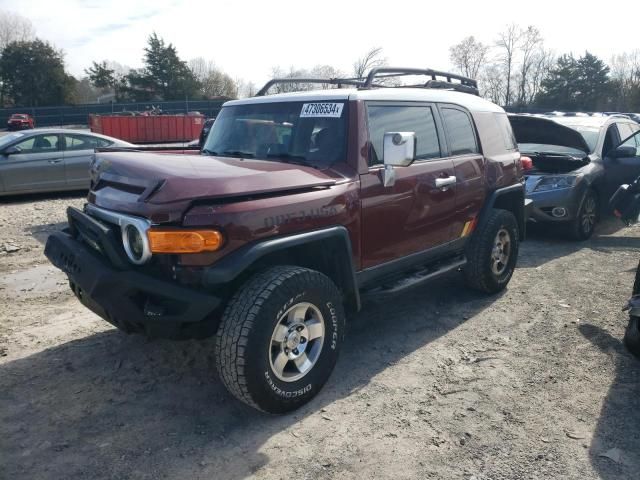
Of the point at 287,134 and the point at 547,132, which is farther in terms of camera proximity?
the point at 547,132

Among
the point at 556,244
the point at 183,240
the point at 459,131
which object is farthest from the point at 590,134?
the point at 183,240

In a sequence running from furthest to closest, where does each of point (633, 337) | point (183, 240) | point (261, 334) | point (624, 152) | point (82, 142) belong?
point (82, 142), point (624, 152), point (633, 337), point (261, 334), point (183, 240)

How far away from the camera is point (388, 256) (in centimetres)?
411

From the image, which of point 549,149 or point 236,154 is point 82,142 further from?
point 549,149

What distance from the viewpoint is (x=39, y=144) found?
10.1 metres

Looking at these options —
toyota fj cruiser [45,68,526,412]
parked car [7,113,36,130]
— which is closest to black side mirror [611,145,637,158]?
toyota fj cruiser [45,68,526,412]

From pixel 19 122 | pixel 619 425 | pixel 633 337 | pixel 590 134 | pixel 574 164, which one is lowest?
pixel 619 425

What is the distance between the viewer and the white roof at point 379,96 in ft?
12.9

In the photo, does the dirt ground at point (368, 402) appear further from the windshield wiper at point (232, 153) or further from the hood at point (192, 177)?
the windshield wiper at point (232, 153)

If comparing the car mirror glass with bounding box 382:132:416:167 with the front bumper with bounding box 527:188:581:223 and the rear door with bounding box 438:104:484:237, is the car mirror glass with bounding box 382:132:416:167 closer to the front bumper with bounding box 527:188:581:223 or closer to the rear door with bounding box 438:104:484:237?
the rear door with bounding box 438:104:484:237

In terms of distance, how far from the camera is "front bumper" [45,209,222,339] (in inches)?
116

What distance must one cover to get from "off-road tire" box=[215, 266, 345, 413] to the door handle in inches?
61.3

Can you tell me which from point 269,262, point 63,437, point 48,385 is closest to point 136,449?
point 63,437

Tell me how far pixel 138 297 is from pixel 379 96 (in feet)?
7.60
